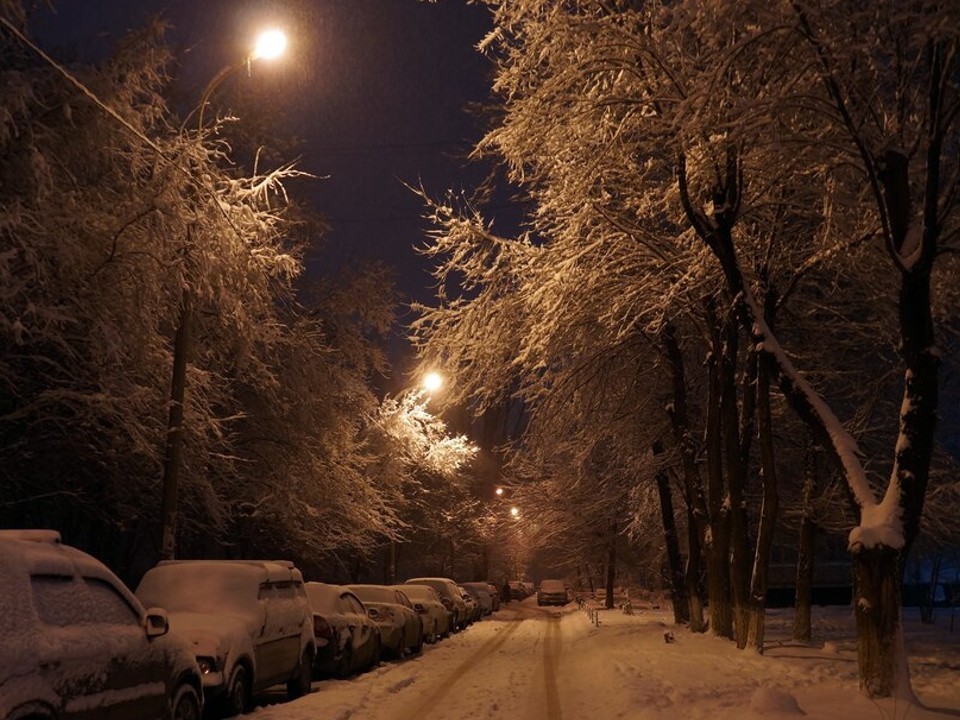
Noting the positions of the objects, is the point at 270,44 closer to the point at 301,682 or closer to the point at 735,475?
the point at 301,682

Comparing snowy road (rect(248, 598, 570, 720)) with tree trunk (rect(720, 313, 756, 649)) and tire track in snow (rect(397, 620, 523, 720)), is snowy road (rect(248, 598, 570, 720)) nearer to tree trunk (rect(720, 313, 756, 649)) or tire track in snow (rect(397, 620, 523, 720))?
tire track in snow (rect(397, 620, 523, 720))

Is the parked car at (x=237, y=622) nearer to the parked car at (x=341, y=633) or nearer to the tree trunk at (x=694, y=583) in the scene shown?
the parked car at (x=341, y=633)

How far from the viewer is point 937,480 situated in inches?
864

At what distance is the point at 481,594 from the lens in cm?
4497

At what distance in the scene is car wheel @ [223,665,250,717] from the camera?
424 inches

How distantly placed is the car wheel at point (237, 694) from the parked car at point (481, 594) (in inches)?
1294

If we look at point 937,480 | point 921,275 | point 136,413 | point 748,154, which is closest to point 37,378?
point 136,413

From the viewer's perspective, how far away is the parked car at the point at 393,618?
19641 millimetres

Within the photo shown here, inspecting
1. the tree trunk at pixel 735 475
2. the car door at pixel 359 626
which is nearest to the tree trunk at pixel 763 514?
the tree trunk at pixel 735 475

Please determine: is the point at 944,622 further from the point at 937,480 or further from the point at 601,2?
the point at 601,2

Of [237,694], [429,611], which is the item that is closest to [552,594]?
[429,611]

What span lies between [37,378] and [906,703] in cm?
1286

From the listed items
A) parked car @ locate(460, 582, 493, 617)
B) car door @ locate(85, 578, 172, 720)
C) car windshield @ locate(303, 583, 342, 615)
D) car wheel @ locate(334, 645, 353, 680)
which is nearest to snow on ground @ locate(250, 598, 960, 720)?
car wheel @ locate(334, 645, 353, 680)

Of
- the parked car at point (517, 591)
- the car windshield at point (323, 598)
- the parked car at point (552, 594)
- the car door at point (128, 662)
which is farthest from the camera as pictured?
the parked car at point (517, 591)
